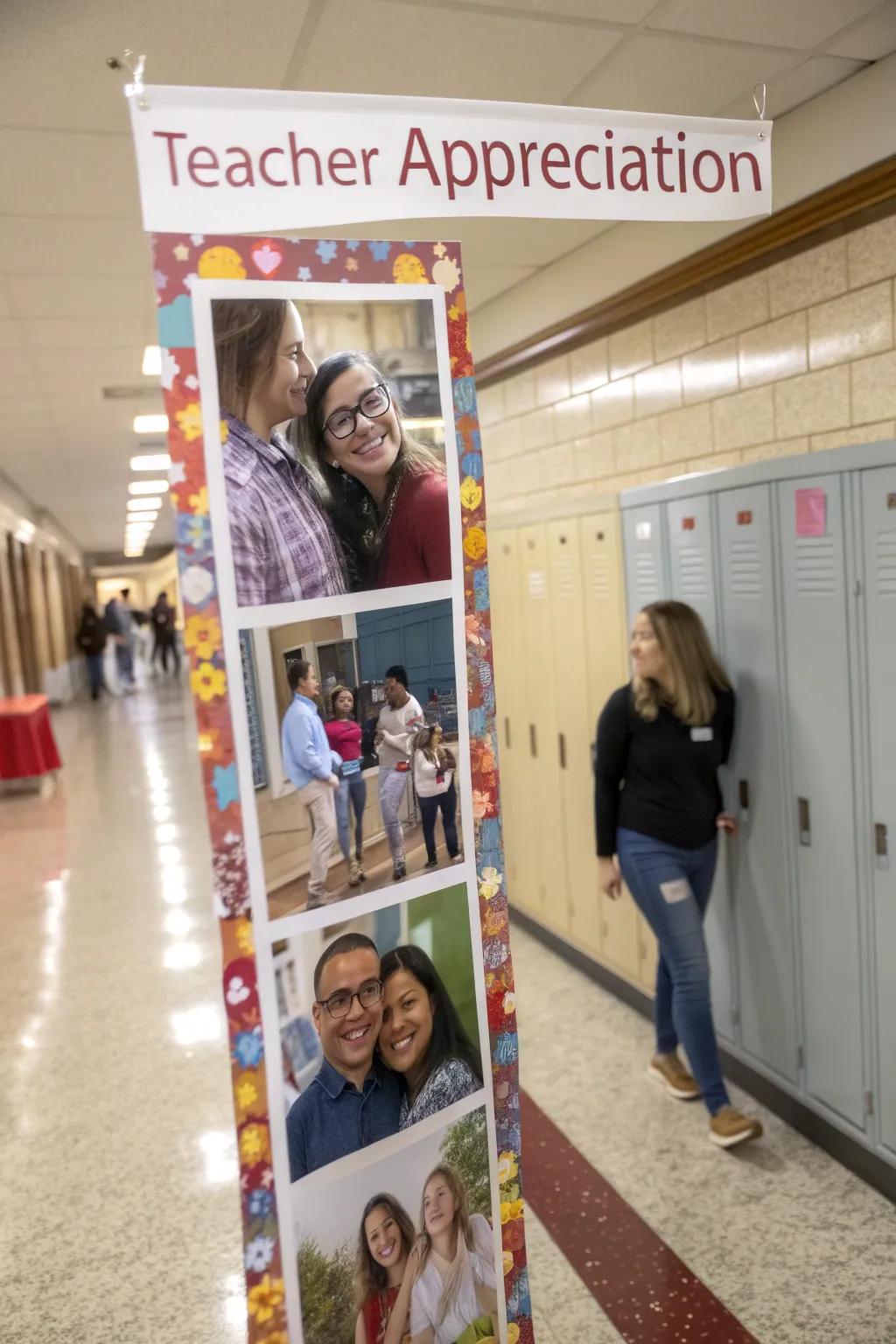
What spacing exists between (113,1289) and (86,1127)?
89 centimetres

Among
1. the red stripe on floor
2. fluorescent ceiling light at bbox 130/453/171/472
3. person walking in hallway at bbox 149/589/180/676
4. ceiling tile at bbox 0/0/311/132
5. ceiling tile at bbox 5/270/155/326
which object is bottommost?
the red stripe on floor

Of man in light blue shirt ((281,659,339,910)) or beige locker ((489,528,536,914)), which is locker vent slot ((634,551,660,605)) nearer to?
beige locker ((489,528,536,914))

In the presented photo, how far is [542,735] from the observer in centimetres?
468

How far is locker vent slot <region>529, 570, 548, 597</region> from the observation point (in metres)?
4.53

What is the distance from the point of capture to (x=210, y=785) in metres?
1.37

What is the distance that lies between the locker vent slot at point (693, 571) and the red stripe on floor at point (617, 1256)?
181 cm

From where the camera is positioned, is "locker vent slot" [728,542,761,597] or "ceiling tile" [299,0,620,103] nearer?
"ceiling tile" [299,0,620,103]

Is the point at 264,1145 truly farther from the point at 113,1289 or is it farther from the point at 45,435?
the point at 45,435

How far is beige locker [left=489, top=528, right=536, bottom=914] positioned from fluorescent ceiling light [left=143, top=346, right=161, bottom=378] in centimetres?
198

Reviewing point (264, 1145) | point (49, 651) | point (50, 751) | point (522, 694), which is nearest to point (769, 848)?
point (522, 694)

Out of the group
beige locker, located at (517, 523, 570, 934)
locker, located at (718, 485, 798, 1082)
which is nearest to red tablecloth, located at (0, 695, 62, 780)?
beige locker, located at (517, 523, 570, 934)

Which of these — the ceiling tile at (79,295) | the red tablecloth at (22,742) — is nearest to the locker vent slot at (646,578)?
the ceiling tile at (79,295)

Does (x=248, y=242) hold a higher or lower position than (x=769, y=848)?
higher

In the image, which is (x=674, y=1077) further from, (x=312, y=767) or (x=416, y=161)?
(x=416, y=161)
